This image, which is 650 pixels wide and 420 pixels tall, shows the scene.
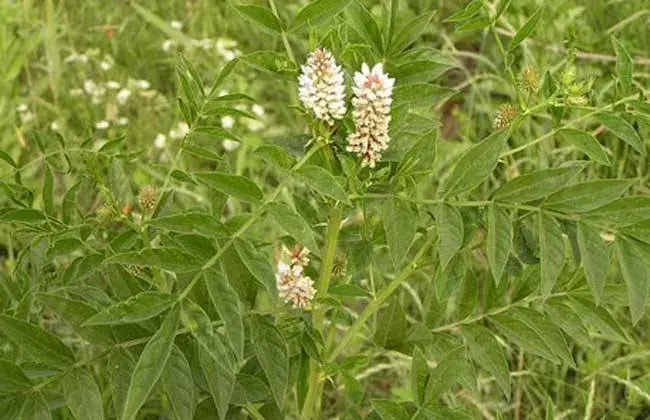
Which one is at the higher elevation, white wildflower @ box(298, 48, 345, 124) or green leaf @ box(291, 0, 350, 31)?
green leaf @ box(291, 0, 350, 31)

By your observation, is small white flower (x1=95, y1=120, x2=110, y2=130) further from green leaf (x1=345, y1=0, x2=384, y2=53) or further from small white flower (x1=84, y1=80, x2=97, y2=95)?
green leaf (x1=345, y1=0, x2=384, y2=53)

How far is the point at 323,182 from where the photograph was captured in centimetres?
119

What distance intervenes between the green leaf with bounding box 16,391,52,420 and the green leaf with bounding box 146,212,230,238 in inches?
10.4

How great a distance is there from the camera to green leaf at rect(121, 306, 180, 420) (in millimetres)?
1155

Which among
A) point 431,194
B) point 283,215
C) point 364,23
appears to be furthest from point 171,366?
point 431,194

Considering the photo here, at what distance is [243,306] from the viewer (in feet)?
4.29

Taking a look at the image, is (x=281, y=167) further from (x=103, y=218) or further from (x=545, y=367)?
(x=545, y=367)

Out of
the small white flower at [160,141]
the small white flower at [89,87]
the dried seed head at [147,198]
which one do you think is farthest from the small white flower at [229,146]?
the dried seed head at [147,198]

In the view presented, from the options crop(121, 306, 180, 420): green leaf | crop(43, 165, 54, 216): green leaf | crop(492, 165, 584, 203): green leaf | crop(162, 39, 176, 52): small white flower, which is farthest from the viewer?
crop(162, 39, 176, 52): small white flower

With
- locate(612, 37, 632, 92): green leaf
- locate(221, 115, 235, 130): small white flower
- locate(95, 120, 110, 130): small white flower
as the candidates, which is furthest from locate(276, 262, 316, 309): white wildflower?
locate(221, 115, 235, 130): small white flower

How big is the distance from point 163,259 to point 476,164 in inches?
14.3

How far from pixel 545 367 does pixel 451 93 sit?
1358 mm

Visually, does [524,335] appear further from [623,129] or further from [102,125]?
[102,125]

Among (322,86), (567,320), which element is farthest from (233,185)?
(567,320)
